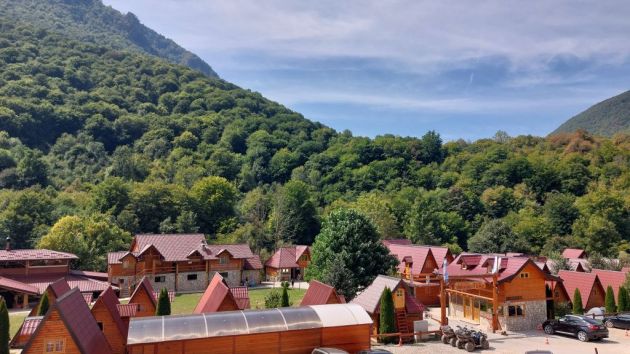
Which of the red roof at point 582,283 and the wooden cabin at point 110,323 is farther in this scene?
the red roof at point 582,283

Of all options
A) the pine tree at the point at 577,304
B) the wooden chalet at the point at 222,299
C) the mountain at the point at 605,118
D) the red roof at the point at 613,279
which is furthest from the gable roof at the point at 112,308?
the mountain at the point at 605,118

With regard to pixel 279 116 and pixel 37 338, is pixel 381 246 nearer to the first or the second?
pixel 37 338

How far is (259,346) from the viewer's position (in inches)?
728

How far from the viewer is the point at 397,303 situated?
27203mm

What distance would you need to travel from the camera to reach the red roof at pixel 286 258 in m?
51.3

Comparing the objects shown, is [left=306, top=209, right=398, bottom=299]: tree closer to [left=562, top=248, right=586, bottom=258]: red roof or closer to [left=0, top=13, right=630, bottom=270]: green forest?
[left=0, top=13, right=630, bottom=270]: green forest

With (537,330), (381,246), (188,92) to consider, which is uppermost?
(188,92)

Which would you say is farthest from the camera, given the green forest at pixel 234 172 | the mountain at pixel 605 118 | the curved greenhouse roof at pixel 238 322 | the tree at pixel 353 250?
the mountain at pixel 605 118

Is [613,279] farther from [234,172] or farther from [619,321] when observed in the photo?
[234,172]

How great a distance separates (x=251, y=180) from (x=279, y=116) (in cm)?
3637

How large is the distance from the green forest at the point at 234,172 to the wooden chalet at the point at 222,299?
1024 cm

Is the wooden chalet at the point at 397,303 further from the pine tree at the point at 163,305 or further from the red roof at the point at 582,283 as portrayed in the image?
the red roof at the point at 582,283

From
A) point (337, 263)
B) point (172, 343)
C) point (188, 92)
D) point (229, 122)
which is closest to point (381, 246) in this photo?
point (337, 263)

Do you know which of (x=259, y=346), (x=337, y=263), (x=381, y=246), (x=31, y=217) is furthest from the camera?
(x=31, y=217)
